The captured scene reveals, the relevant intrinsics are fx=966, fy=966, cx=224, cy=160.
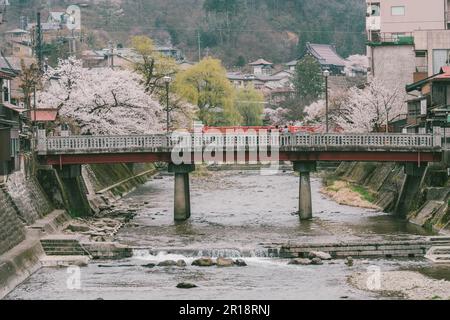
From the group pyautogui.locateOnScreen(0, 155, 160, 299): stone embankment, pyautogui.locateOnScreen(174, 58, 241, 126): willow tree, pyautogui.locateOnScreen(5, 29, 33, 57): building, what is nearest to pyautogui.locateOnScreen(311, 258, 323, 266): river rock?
pyautogui.locateOnScreen(0, 155, 160, 299): stone embankment

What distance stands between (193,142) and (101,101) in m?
18.4

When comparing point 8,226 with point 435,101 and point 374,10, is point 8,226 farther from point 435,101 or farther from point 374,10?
point 374,10

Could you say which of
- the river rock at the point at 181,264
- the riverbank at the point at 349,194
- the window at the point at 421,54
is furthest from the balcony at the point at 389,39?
the river rock at the point at 181,264

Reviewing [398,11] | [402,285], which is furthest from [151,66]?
[402,285]

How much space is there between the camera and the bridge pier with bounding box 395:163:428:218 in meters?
64.4

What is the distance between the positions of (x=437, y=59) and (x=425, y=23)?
18.8m

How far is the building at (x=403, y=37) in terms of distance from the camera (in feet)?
281

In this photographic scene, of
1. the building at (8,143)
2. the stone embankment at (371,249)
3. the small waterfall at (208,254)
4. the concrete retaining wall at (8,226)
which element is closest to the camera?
the concrete retaining wall at (8,226)

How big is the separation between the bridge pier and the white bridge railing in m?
3.46

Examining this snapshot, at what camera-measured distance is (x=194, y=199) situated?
79.6m

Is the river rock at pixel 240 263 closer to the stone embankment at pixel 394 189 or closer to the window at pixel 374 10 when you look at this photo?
the stone embankment at pixel 394 189

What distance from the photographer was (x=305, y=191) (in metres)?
65.3

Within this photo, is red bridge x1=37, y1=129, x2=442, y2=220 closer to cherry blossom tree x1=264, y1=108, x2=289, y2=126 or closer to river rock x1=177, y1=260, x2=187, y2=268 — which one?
river rock x1=177, y1=260, x2=187, y2=268

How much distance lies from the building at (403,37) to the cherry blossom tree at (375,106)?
1.78 m
